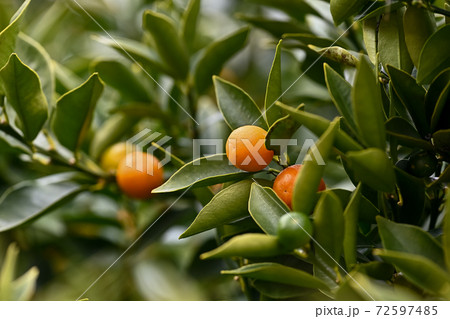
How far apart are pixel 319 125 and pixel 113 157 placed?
714 millimetres

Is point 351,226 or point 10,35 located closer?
point 351,226

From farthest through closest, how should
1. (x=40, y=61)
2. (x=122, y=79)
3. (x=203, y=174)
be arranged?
(x=122, y=79) → (x=40, y=61) → (x=203, y=174)

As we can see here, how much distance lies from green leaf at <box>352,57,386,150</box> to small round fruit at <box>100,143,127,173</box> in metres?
0.71

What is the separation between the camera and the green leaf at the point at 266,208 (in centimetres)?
63

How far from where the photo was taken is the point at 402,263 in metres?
0.52

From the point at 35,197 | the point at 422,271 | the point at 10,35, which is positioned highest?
the point at 10,35

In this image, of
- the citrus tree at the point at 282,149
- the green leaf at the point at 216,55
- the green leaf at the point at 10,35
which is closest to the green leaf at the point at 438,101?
the citrus tree at the point at 282,149

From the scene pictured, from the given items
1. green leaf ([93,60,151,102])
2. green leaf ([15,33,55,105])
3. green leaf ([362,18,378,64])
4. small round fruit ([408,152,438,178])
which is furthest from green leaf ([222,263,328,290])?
green leaf ([93,60,151,102])

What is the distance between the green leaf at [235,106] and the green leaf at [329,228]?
0.24 m

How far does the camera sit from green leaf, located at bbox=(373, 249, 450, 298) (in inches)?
20.1

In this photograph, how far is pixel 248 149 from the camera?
715 millimetres

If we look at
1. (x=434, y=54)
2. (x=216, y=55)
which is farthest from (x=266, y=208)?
(x=216, y=55)

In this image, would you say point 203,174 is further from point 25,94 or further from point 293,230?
point 25,94

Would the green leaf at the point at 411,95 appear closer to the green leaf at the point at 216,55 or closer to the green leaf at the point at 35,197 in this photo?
the green leaf at the point at 216,55
